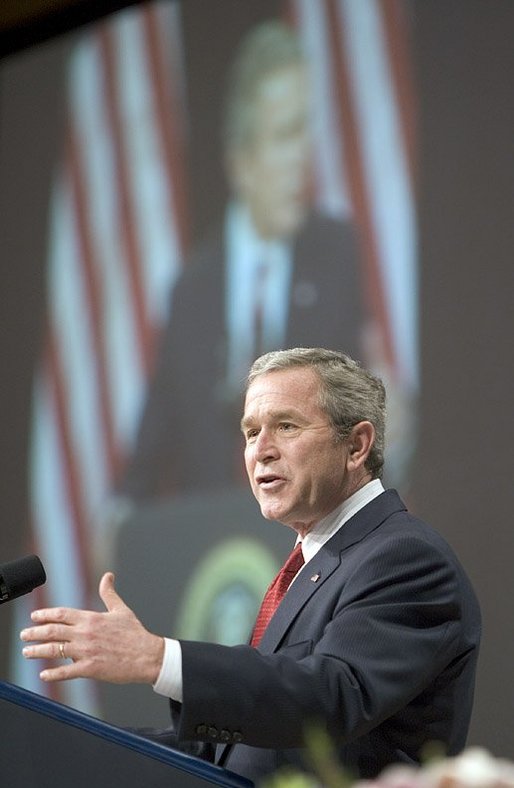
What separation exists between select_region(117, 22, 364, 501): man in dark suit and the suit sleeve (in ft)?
6.65

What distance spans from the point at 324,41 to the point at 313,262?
0.82 metres

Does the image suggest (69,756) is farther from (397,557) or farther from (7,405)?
(7,405)

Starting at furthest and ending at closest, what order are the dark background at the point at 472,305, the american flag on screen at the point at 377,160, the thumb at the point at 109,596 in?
the american flag on screen at the point at 377,160 → the dark background at the point at 472,305 → the thumb at the point at 109,596

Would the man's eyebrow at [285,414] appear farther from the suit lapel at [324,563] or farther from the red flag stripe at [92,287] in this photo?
the red flag stripe at [92,287]

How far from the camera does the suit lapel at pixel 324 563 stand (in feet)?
8.25

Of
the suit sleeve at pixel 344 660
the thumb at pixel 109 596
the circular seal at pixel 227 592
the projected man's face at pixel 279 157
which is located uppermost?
the projected man's face at pixel 279 157

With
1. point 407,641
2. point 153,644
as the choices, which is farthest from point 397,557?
point 153,644

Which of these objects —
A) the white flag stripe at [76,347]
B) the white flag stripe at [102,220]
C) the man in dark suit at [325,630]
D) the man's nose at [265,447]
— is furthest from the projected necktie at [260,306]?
the man's nose at [265,447]

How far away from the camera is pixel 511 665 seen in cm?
383

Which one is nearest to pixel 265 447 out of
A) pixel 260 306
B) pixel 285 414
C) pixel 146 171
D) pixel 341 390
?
pixel 285 414

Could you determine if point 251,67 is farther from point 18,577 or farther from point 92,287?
point 18,577

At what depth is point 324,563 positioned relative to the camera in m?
2.57

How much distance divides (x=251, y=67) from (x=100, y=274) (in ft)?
3.44

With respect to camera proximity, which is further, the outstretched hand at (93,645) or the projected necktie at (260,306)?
the projected necktie at (260,306)
